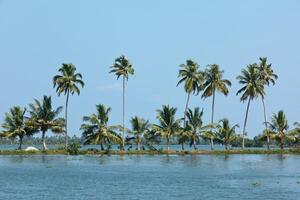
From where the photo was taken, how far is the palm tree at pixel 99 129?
8269 cm

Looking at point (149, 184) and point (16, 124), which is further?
point (16, 124)

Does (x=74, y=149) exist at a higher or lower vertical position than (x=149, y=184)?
higher

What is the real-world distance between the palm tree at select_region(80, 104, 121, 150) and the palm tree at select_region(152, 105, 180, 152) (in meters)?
7.19

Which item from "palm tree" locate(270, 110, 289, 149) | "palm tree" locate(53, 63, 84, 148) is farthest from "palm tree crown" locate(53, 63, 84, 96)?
"palm tree" locate(270, 110, 289, 149)

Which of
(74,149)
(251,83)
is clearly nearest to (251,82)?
(251,83)

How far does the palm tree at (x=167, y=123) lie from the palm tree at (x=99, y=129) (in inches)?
283

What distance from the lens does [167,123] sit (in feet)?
278

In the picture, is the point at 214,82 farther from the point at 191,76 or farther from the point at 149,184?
the point at 149,184

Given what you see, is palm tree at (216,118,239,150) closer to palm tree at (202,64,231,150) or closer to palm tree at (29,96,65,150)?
palm tree at (202,64,231,150)

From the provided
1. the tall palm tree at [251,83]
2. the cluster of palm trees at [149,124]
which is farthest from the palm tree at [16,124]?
the tall palm tree at [251,83]

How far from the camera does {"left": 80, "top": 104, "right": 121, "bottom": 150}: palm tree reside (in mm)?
82688

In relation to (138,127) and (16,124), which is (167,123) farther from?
(16,124)

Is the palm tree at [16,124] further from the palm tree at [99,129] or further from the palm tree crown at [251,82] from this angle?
the palm tree crown at [251,82]

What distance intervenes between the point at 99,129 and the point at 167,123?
1092 cm
